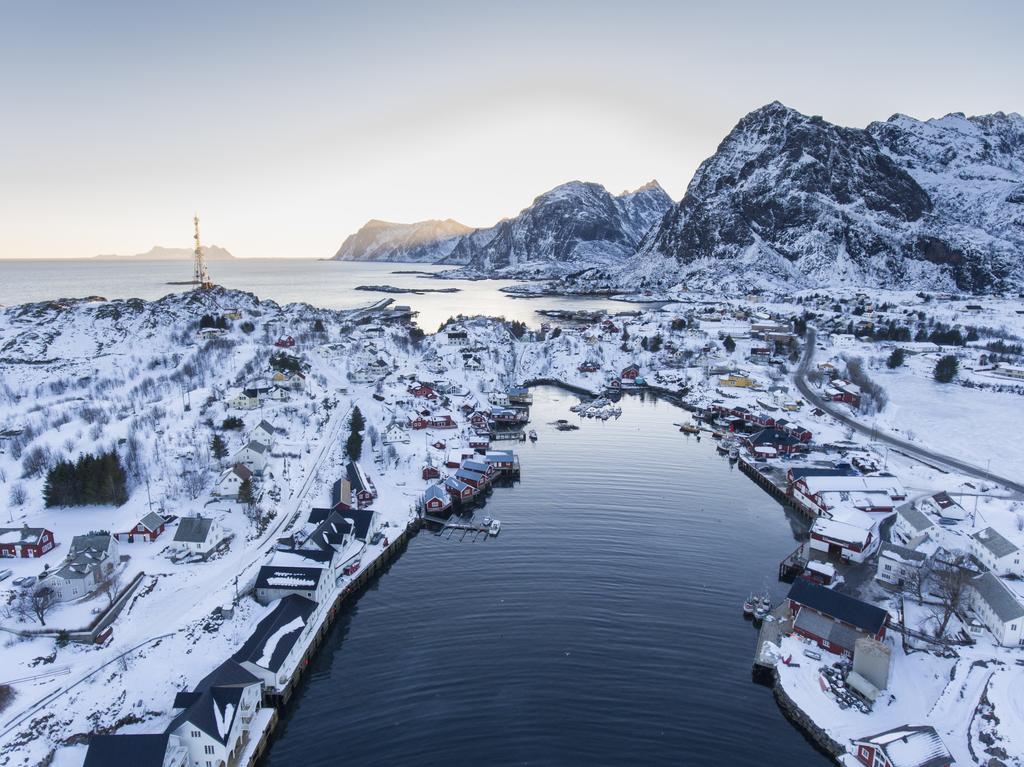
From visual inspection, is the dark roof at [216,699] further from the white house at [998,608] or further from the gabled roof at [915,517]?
the gabled roof at [915,517]

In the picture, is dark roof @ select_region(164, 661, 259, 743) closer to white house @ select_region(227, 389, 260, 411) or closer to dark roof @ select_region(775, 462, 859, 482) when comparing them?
white house @ select_region(227, 389, 260, 411)

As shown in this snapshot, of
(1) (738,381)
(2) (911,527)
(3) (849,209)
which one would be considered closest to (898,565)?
(2) (911,527)

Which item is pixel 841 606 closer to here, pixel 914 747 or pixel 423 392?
pixel 914 747

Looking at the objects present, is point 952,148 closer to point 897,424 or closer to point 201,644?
point 897,424

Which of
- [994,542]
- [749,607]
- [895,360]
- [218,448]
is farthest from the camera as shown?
[895,360]

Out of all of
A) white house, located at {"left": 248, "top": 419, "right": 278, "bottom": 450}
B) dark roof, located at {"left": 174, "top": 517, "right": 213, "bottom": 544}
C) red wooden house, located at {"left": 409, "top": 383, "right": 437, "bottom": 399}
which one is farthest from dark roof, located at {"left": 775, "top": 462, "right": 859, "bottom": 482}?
white house, located at {"left": 248, "top": 419, "right": 278, "bottom": 450}

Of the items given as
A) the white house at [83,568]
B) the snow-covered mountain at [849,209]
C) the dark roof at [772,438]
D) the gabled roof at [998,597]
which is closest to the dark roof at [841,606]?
the gabled roof at [998,597]
